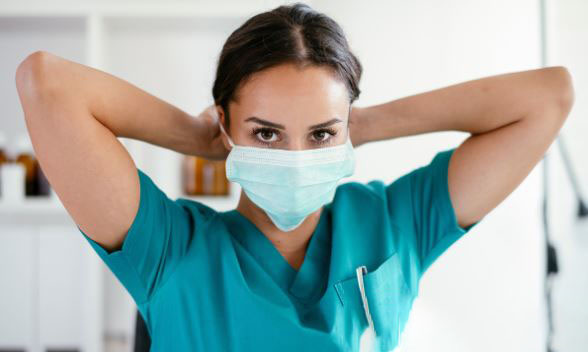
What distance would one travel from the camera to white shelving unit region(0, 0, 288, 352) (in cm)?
153

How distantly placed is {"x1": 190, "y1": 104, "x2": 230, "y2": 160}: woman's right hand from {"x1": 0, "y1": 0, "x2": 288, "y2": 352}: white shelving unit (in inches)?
27.2

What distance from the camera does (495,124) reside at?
2.72ft

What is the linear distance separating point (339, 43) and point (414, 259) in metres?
0.41

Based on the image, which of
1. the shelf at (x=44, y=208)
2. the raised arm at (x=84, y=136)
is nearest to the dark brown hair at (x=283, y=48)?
the raised arm at (x=84, y=136)

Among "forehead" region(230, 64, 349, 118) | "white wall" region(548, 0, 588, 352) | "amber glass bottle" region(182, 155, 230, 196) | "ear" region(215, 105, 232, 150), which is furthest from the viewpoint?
"amber glass bottle" region(182, 155, 230, 196)

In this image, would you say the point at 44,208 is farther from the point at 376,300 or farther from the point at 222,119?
the point at 376,300

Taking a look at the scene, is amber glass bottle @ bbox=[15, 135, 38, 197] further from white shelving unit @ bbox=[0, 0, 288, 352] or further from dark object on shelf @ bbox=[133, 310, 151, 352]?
dark object on shelf @ bbox=[133, 310, 151, 352]

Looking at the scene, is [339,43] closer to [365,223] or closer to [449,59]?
[365,223]

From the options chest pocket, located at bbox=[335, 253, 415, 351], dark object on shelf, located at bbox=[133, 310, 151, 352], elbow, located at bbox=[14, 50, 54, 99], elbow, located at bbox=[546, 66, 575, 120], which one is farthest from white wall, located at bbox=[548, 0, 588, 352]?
elbow, located at bbox=[14, 50, 54, 99]

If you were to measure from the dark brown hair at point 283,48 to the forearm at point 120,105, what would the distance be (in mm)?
83

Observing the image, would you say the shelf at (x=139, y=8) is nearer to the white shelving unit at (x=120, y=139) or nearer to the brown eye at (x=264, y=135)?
the white shelving unit at (x=120, y=139)

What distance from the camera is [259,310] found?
0.73 meters

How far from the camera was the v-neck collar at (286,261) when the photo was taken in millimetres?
789

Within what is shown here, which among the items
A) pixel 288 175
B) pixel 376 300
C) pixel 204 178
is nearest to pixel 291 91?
pixel 288 175
